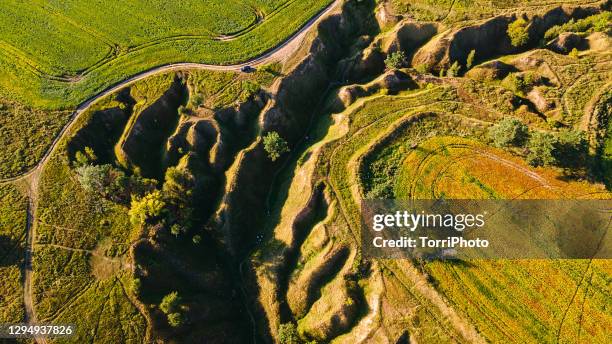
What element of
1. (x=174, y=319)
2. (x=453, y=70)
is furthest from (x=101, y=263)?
(x=453, y=70)

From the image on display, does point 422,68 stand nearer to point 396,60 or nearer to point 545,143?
point 396,60

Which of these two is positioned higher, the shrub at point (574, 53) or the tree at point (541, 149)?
the shrub at point (574, 53)

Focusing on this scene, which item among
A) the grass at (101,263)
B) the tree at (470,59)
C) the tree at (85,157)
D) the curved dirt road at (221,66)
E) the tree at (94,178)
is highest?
the curved dirt road at (221,66)

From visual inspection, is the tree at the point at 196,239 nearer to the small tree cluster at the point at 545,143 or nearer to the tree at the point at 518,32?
the small tree cluster at the point at 545,143

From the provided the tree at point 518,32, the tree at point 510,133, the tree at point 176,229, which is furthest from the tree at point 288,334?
the tree at point 518,32

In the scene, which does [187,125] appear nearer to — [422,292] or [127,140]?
[127,140]

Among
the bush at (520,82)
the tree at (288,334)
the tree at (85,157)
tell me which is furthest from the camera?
the bush at (520,82)

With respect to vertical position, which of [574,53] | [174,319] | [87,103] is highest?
[87,103]
